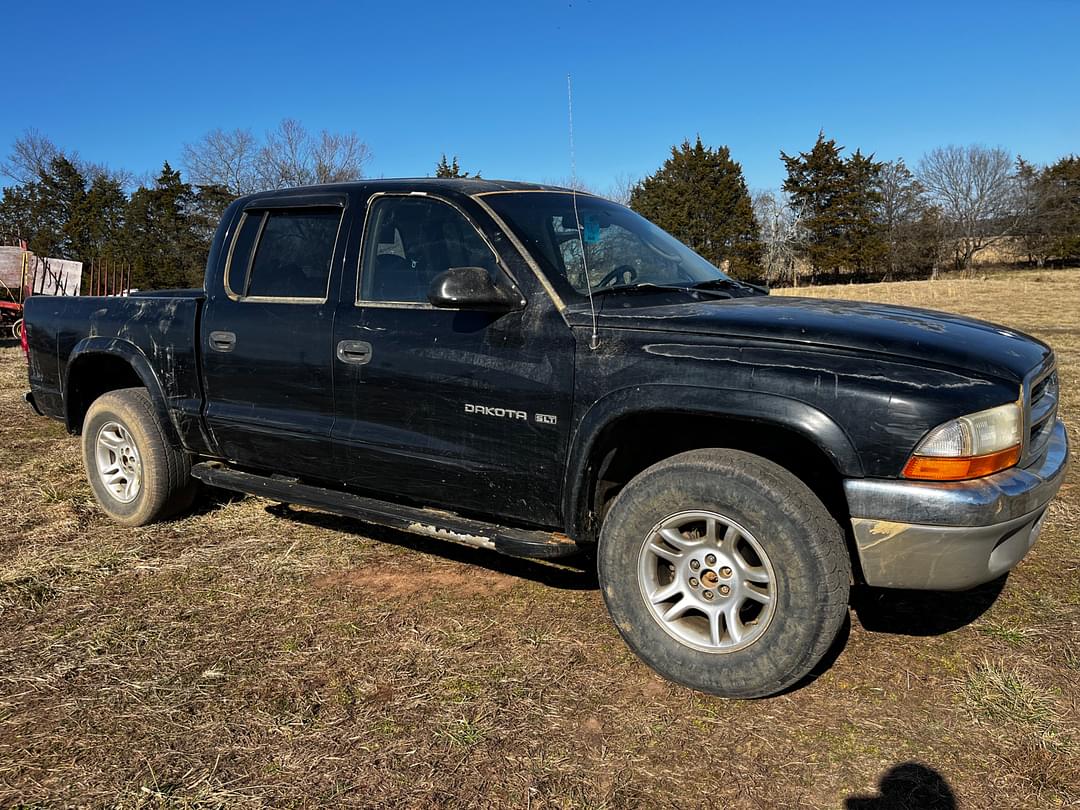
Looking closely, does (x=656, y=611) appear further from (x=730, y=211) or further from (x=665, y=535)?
(x=730, y=211)

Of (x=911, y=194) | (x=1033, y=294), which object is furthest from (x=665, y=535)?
(x=911, y=194)

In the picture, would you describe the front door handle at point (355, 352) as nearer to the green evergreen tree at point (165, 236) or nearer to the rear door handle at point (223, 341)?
the rear door handle at point (223, 341)

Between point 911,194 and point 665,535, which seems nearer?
point 665,535

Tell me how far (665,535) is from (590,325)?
862 millimetres

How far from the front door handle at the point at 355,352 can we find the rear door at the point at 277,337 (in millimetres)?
81

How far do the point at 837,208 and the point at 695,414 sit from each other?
4911 centimetres

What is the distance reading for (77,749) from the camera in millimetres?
2646

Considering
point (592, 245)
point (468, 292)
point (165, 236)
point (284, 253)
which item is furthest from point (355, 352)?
point (165, 236)

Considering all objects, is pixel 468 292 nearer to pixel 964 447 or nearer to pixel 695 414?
pixel 695 414

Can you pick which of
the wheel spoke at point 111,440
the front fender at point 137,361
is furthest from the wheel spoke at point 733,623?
the wheel spoke at point 111,440

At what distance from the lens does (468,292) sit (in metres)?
3.18

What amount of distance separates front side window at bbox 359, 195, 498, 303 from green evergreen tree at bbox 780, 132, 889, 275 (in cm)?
4644

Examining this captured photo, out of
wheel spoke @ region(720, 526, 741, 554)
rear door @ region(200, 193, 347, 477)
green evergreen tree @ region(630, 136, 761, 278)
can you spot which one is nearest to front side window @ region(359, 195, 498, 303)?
rear door @ region(200, 193, 347, 477)

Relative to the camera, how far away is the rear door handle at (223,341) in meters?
4.16
